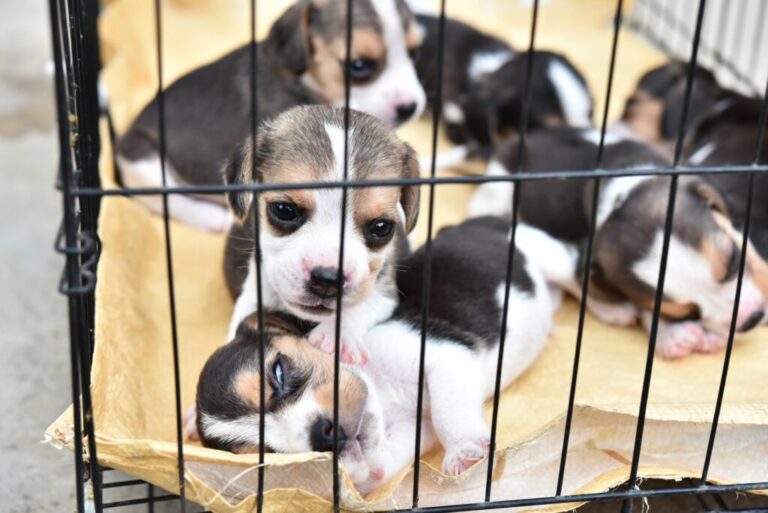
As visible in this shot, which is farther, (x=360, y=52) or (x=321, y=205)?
(x=360, y=52)

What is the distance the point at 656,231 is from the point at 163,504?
162 centimetres

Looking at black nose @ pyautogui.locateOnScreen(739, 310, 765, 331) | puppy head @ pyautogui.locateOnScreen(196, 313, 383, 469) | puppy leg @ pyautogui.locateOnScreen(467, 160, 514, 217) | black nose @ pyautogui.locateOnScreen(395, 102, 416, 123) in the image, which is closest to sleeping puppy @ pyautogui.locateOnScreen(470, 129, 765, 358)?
black nose @ pyautogui.locateOnScreen(739, 310, 765, 331)

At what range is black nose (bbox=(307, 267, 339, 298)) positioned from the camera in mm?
2217

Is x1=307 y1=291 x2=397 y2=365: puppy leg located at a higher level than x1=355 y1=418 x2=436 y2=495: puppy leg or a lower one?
higher

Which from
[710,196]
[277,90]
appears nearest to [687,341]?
[710,196]

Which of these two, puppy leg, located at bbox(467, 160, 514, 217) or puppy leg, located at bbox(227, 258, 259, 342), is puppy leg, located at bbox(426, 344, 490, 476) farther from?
puppy leg, located at bbox(467, 160, 514, 217)

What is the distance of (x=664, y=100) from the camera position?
4387 mm

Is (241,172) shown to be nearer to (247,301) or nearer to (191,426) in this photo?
(247,301)

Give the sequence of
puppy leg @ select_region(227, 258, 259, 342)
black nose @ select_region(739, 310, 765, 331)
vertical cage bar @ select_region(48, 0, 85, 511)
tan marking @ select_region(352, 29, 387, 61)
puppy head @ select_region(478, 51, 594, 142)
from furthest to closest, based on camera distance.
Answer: puppy head @ select_region(478, 51, 594, 142)
tan marking @ select_region(352, 29, 387, 61)
black nose @ select_region(739, 310, 765, 331)
puppy leg @ select_region(227, 258, 259, 342)
vertical cage bar @ select_region(48, 0, 85, 511)

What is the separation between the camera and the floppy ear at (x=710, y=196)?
300cm

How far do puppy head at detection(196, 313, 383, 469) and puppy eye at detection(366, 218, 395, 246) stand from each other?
0.99 ft

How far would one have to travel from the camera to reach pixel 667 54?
5.57 metres

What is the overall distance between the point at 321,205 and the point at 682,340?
4.15ft

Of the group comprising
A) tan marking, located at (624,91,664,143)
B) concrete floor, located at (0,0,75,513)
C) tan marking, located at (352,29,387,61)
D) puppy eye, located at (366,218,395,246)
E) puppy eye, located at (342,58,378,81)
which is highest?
tan marking, located at (352,29,387,61)
